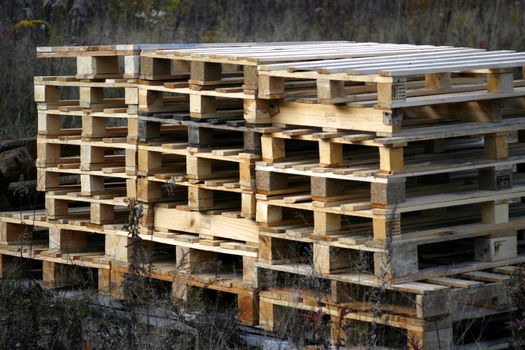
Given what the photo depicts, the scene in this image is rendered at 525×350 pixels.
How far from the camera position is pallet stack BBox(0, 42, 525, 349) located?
19.2 ft

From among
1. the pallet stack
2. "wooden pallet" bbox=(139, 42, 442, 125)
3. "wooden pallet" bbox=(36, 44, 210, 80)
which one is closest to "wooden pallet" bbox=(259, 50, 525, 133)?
the pallet stack

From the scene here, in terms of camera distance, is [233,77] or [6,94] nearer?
[233,77]

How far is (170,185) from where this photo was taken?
6957 millimetres

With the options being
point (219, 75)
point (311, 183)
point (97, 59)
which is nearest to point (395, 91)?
point (311, 183)

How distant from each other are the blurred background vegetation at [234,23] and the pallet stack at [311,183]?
499cm

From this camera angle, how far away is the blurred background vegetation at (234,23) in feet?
45.3

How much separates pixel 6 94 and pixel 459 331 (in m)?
7.33

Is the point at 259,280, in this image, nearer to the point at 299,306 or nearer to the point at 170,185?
the point at 299,306

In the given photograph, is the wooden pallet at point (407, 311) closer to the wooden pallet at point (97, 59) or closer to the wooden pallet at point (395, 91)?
the wooden pallet at point (395, 91)

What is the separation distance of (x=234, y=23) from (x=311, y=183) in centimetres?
1016

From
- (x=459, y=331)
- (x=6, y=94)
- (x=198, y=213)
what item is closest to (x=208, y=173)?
(x=198, y=213)

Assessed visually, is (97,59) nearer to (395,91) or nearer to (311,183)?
(311,183)

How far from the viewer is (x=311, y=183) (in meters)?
6.19

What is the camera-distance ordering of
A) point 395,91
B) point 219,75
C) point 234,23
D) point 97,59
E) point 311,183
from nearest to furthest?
point 395,91, point 311,183, point 219,75, point 97,59, point 234,23
